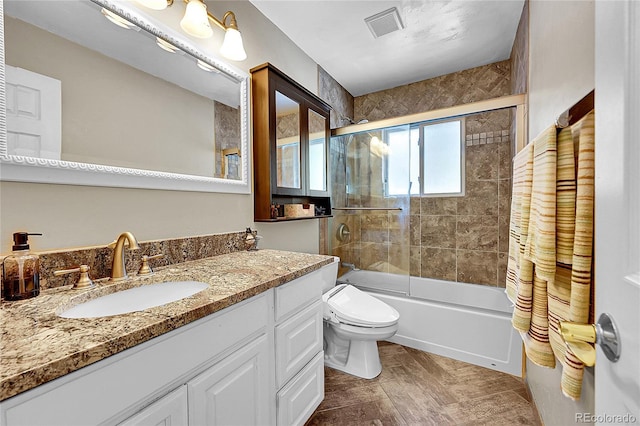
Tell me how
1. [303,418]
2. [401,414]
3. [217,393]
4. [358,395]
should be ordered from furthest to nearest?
[358,395], [401,414], [303,418], [217,393]

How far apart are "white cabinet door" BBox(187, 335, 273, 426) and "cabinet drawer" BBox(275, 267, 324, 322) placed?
0.14 metres

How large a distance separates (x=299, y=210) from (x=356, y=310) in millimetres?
823

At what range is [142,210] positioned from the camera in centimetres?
116

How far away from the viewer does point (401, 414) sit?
4.85 feet

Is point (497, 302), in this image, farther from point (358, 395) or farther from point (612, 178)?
point (612, 178)

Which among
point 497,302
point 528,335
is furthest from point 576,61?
point 497,302

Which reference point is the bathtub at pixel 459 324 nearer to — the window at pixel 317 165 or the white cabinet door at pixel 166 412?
the window at pixel 317 165

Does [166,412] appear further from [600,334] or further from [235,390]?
[600,334]

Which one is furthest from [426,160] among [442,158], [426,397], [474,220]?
[426,397]

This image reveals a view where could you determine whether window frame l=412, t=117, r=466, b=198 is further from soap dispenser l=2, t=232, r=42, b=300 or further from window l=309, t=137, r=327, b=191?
soap dispenser l=2, t=232, r=42, b=300

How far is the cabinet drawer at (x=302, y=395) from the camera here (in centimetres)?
114

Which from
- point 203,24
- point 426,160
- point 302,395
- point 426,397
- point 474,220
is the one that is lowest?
point 426,397

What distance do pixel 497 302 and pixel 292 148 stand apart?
2314 millimetres

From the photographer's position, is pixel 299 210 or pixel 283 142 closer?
pixel 283 142
